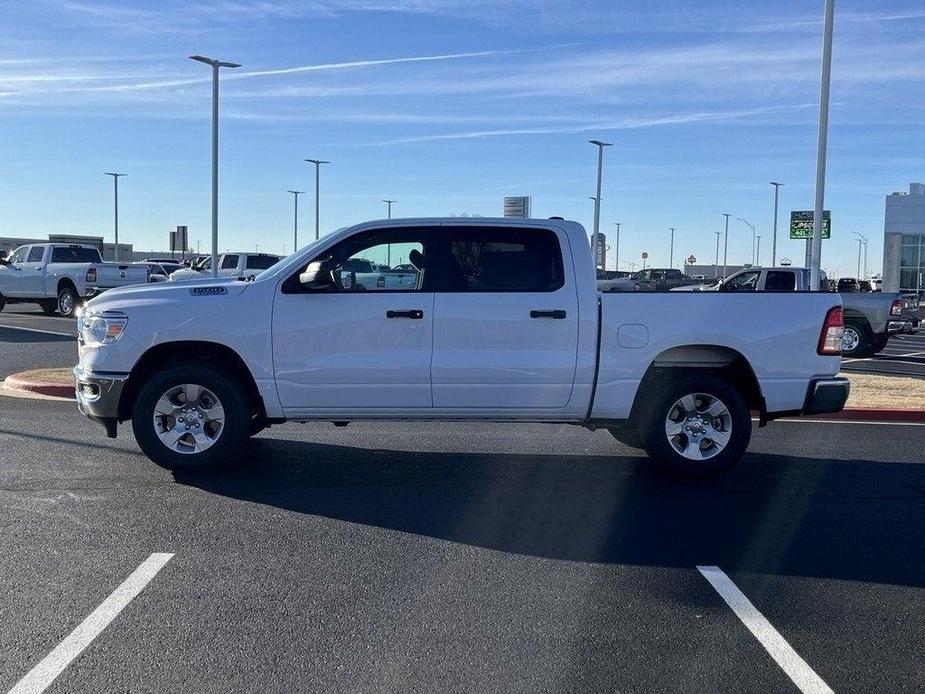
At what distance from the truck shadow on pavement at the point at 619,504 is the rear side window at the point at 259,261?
853 inches

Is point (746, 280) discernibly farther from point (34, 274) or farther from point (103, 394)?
point (103, 394)

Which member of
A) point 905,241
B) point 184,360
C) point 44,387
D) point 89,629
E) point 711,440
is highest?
point 905,241

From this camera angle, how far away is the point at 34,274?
28109mm

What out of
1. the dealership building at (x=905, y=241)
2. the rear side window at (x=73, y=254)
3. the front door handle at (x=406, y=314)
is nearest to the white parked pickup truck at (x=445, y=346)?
the front door handle at (x=406, y=314)

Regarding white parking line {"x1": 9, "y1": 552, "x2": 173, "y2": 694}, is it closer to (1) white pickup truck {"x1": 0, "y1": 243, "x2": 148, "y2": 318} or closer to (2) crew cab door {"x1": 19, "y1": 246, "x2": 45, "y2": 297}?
(1) white pickup truck {"x1": 0, "y1": 243, "x2": 148, "y2": 318}

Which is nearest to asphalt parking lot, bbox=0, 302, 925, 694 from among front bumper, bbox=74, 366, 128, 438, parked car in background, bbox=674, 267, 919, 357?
front bumper, bbox=74, 366, 128, 438

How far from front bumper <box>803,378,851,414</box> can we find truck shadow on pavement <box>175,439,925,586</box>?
613 mm

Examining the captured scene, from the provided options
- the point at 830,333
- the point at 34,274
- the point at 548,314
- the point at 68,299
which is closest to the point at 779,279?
the point at 830,333

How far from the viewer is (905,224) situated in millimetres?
62906

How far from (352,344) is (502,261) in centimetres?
136

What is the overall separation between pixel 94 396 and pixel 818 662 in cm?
569

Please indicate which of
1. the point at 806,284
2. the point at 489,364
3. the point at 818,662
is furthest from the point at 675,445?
the point at 806,284

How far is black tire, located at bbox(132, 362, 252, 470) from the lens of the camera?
7848 millimetres

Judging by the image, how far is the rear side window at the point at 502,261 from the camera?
796cm
